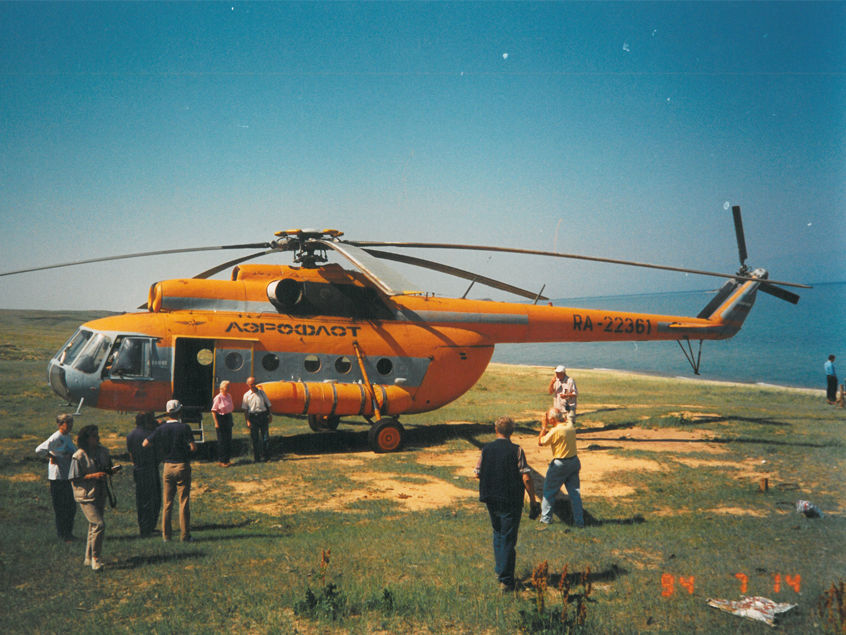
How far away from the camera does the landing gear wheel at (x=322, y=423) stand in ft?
53.0

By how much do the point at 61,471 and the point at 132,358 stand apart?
5.69 metres

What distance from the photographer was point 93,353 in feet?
40.2

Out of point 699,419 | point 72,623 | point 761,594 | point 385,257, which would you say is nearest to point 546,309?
point 385,257

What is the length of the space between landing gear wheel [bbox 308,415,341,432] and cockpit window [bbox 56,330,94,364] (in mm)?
6185

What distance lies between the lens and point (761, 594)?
589 cm

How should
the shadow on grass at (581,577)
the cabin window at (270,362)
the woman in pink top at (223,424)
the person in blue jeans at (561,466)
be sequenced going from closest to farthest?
the shadow on grass at (581,577)
the person in blue jeans at (561,466)
the woman in pink top at (223,424)
the cabin window at (270,362)

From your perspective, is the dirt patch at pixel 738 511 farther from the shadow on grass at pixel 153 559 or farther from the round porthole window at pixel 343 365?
the round porthole window at pixel 343 365

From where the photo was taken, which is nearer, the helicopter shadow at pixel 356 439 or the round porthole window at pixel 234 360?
the round porthole window at pixel 234 360

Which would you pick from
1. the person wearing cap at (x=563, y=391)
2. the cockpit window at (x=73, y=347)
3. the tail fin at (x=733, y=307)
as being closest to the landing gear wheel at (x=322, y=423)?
the cockpit window at (x=73, y=347)

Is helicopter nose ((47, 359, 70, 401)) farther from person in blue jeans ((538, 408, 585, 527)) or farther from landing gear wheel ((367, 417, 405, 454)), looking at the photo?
person in blue jeans ((538, 408, 585, 527))

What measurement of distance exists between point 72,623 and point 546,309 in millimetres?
13495

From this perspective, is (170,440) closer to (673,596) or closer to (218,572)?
(218,572)


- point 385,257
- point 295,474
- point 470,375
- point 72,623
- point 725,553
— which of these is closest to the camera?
point 72,623

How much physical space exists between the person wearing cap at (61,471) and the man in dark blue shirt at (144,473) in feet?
2.59
